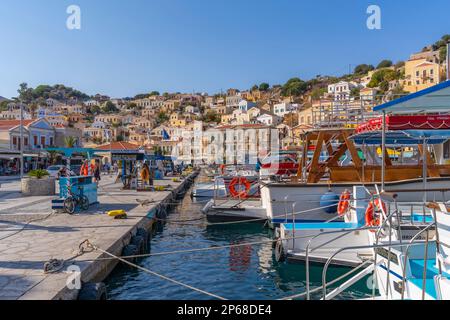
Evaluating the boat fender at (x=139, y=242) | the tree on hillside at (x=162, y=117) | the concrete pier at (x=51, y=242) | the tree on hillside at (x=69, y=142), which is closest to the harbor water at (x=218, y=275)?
the boat fender at (x=139, y=242)

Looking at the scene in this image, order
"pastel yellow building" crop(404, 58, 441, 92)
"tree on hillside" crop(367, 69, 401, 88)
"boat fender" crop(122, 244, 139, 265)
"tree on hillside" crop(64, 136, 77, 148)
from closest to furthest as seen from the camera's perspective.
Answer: "boat fender" crop(122, 244, 139, 265), "tree on hillside" crop(64, 136, 77, 148), "pastel yellow building" crop(404, 58, 441, 92), "tree on hillside" crop(367, 69, 401, 88)

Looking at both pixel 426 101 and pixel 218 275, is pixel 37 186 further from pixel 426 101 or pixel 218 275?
pixel 426 101

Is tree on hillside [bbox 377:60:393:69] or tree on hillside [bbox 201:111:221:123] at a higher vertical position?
tree on hillside [bbox 377:60:393:69]

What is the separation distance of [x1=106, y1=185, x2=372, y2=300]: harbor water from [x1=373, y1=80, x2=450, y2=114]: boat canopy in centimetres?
355

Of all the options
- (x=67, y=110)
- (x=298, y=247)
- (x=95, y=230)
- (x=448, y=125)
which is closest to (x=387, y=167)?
(x=448, y=125)

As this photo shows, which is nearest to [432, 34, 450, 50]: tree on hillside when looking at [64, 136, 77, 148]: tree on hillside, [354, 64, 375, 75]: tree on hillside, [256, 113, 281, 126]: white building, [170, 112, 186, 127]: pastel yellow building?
[354, 64, 375, 75]: tree on hillside

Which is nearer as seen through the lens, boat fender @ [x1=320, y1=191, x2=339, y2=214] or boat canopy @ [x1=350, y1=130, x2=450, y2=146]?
boat canopy @ [x1=350, y1=130, x2=450, y2=146]

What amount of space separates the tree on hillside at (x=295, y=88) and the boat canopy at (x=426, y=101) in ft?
575

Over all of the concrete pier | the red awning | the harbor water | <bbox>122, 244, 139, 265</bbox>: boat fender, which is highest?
the red awning

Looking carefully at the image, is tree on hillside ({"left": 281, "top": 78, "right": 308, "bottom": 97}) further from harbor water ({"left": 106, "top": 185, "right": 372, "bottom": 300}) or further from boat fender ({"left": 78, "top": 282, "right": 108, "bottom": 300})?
boat fender ({"left": 78, "top": 282, "right": 108, "bottom": 300})

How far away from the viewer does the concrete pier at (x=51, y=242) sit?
22.1 ft

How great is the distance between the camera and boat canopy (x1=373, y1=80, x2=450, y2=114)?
6.67m

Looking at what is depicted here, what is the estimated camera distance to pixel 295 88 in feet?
597
